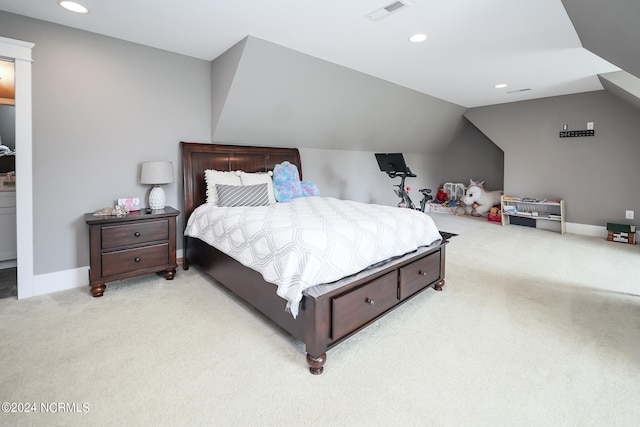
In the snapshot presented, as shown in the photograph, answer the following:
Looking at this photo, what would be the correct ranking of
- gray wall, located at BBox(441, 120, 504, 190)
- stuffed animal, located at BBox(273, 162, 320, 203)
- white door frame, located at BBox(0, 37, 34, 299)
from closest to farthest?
white door frame, located at BBox(0, 37, 34, 299) → stuffed animal, located at BBox(273, 162, 320, 203) → gray wall, located at BBox(441, 120, 504, 190)

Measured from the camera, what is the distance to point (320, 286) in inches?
72.2

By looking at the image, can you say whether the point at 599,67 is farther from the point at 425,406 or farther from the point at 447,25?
the point at 425,406

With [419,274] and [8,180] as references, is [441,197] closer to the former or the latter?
[419,274]

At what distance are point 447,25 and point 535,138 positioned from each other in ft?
13.3

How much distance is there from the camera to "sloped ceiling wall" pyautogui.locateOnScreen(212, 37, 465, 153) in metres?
→ 3.35

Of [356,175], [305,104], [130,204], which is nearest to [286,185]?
[305,104]

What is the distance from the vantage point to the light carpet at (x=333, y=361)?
1.45m

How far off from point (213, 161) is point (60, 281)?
1.90m

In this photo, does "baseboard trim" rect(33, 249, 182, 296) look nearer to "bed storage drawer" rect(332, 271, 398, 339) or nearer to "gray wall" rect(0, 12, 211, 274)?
"gray wall" rect(0, 12, 211, 274)

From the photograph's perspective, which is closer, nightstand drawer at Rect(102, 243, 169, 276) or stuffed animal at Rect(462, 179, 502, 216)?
nightstand drawer at Rect(102, 243, 169, 276)

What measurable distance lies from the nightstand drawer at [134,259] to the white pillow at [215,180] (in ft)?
2.23

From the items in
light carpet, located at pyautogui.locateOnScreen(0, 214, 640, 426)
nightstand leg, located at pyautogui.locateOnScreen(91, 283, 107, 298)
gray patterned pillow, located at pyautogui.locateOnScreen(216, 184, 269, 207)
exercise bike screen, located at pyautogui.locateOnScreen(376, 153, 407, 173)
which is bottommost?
light carpet, located at pyautogui.locateOnScreen(0, 214, 640, 426)

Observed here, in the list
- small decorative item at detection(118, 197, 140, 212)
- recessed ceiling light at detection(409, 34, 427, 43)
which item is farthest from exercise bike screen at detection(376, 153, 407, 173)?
small decorative item at detection(118, 197, 140, 212)

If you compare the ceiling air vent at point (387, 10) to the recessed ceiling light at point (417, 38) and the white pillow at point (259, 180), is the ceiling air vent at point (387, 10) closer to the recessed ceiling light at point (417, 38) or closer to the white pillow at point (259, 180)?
the recessed ceiling light at point (417, 38)
